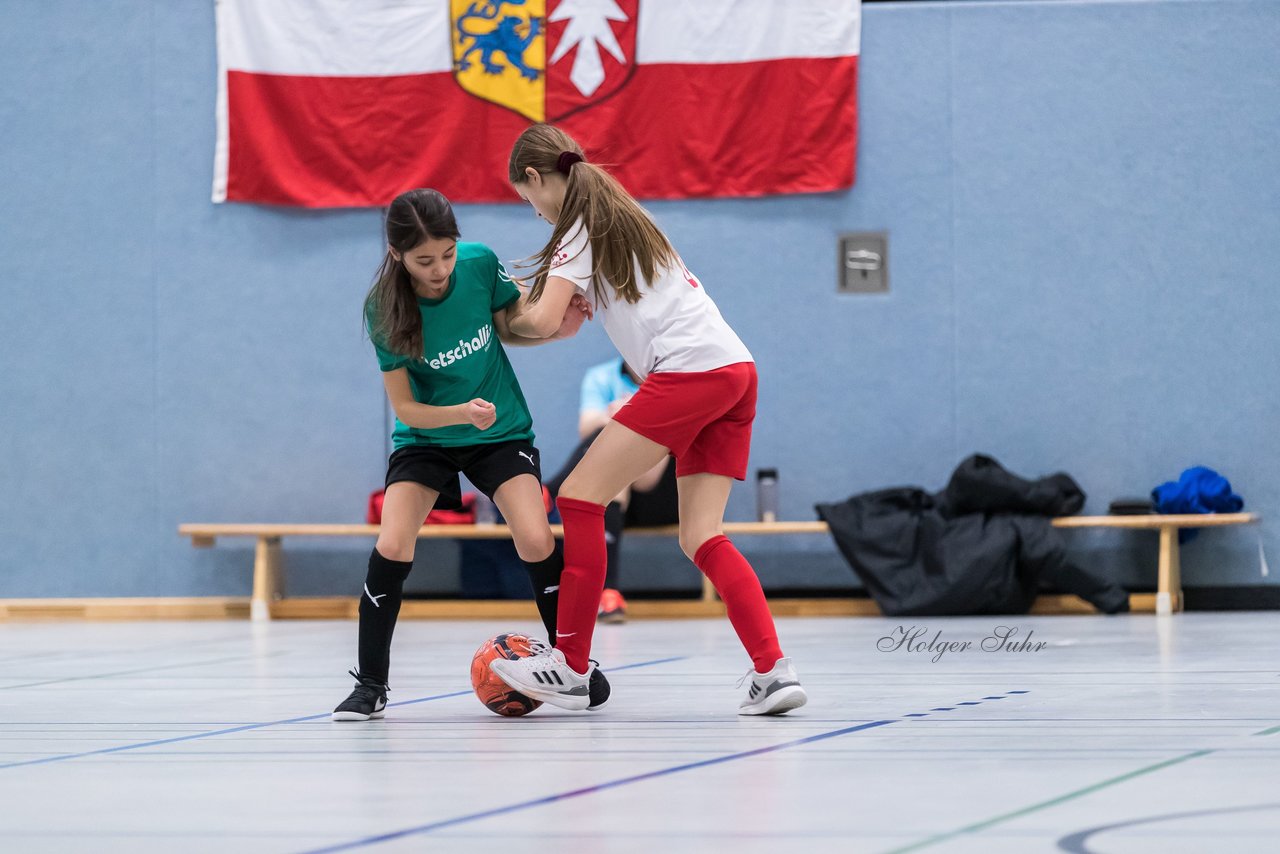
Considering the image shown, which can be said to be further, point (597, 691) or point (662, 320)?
point (597, 691)

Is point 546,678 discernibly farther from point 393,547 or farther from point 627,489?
point 627,489

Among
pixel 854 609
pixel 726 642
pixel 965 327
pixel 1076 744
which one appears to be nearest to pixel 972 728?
pixel 1076 744

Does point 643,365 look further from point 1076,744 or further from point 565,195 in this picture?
point 1076,744

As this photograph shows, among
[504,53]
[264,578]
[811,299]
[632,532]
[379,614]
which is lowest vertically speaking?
[264,578]

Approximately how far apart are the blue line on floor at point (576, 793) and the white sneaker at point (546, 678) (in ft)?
2.11

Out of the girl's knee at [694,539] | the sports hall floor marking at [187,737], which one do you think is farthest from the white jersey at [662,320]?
the sports hall floor marking at [187,737]

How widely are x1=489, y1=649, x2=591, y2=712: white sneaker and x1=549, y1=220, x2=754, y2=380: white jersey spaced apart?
694 mm

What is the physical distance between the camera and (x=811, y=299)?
755cm

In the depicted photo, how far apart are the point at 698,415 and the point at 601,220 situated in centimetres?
49

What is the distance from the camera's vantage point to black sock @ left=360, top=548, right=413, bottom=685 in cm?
354

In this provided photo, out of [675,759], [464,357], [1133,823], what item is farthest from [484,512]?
[1133,823]

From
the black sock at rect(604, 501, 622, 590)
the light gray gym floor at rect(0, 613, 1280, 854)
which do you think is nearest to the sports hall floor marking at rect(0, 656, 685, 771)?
the light gray gym floor at rect(0, 613, 1280, 854)

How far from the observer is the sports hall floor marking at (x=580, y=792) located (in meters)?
2.10

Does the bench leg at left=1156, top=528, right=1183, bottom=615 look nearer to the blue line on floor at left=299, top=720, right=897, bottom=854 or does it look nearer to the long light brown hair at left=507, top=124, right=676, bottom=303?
the blue line on floor at left=299, top=720, right=897, bottom=854
